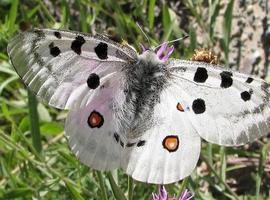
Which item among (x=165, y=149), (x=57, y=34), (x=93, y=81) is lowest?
(x=165, y=149)

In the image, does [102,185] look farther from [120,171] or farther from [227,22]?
[227,22]

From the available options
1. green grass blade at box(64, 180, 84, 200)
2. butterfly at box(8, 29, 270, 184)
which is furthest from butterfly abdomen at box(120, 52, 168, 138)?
green grass blade at box(64, 180, 84, 200)

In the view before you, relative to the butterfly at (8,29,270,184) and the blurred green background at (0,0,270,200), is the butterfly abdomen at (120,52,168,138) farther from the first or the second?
the blurred green background at (0,0,270,200)

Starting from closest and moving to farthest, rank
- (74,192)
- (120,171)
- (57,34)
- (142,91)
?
1. (57,34)
2. (142,91)
3. (74,192)
4. (120,171)

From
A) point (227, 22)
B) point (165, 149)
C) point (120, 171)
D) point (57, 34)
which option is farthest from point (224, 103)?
point (227, 22)

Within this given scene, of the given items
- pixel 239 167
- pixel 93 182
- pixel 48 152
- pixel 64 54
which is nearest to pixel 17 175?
pixel 48 152

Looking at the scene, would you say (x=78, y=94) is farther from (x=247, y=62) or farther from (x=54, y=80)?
(x=247, y=62)

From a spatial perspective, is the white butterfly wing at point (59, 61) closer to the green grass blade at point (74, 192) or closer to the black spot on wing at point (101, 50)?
the black spot on wing at point (101, 50)

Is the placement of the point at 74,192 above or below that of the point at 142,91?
below
